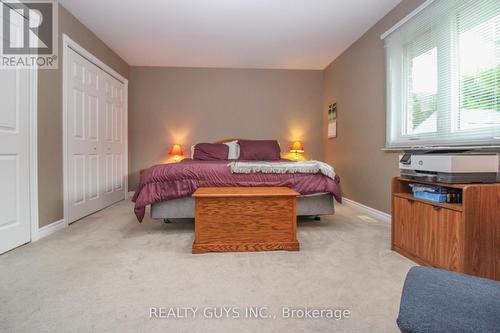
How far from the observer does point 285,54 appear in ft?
13.3

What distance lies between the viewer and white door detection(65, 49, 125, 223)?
286cm

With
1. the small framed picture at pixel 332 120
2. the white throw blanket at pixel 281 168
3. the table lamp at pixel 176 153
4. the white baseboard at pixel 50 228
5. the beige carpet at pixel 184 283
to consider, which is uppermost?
the small framed picture at pixel 332 120

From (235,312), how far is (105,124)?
334cm

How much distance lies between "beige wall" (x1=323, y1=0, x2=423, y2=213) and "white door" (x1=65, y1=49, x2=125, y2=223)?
3471 mm

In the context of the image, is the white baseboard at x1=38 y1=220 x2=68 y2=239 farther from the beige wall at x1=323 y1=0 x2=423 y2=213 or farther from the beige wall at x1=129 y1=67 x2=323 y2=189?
the beige wall at x1=323 y1=0 x2=423 y2=213

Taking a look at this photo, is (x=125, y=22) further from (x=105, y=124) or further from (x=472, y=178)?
(x=472, y=178)

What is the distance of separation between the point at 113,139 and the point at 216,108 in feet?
5.82

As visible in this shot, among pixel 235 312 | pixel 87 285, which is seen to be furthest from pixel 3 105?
pixel 235 312

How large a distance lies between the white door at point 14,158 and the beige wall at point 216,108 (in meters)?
2.41

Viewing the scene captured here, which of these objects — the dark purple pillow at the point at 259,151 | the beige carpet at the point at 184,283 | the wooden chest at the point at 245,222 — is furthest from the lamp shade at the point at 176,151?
the wooden chest at the point at 245,222

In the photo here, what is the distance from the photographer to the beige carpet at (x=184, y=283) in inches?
46.9

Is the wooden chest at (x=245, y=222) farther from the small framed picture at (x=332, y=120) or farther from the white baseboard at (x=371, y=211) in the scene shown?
the small framed picture at (x=332, y=120)

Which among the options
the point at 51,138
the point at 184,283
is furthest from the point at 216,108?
the point at 184,283

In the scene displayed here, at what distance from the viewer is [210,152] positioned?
13.3 feet
